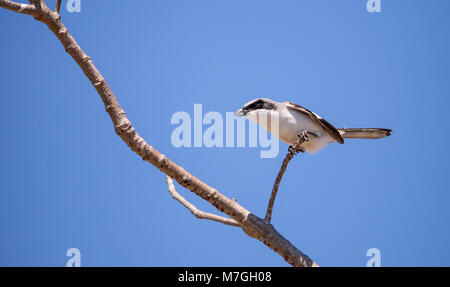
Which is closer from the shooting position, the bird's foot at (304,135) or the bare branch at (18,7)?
the bare branch at (18,7)

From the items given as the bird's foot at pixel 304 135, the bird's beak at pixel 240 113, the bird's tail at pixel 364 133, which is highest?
the bird's beak at pixel 240 113

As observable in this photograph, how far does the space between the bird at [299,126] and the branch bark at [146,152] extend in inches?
69.1

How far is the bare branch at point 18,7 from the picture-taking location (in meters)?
3.25

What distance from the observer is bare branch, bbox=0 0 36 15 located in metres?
3.25

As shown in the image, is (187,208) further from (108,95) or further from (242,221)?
(108,95)

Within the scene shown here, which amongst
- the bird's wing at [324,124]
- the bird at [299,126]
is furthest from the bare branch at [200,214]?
→ the bird's wing at [324,124]

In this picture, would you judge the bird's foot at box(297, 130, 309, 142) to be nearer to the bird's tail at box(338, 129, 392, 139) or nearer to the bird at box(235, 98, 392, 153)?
the bird at box(235, 98, 392, 153)

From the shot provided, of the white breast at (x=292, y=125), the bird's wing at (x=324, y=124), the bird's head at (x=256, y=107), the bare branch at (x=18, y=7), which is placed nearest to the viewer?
the bare branch at (x=18, y=7)

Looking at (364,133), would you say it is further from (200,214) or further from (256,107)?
(200,214)

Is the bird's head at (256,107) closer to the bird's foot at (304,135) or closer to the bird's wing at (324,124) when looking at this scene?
the bird's wing at (324,124)

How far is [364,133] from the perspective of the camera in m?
5.48

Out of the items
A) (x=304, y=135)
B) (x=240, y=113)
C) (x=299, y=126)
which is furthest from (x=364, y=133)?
(x=240, y=113)
